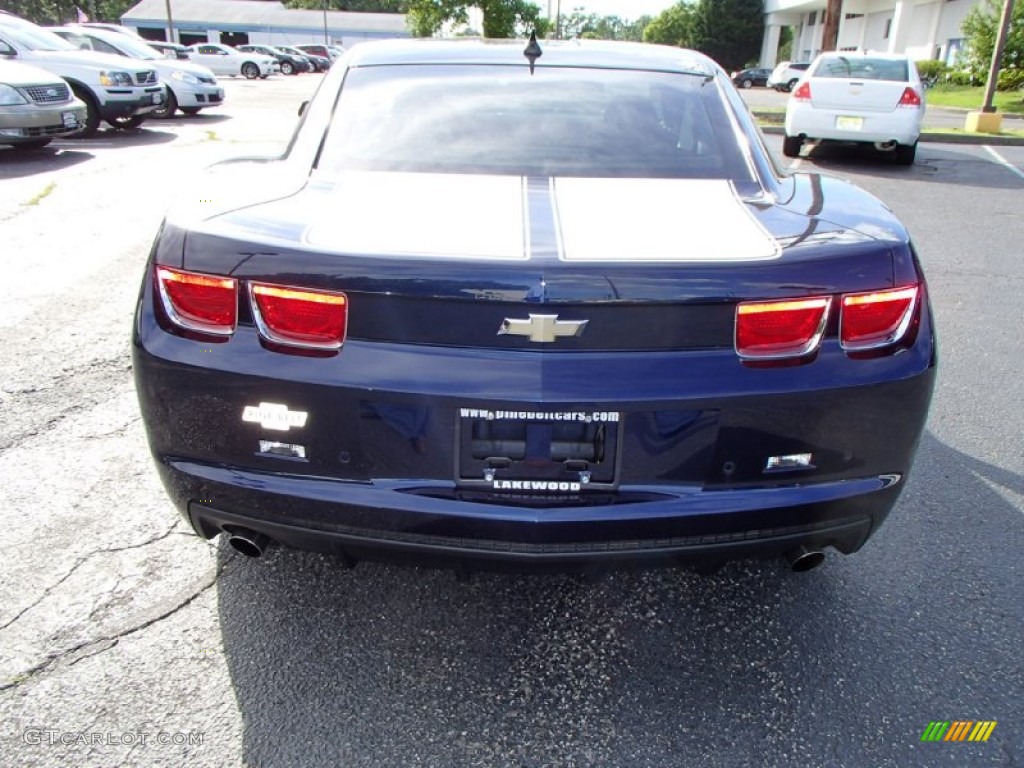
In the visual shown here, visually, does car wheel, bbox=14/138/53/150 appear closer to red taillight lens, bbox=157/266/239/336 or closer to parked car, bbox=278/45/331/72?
red taillight lens, bbox=157/266/239/336

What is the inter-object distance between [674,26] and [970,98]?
41.0 metres

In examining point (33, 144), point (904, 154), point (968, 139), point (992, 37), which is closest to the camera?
point (33, 144)

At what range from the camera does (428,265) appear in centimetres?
181

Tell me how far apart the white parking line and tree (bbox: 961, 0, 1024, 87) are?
15.6m

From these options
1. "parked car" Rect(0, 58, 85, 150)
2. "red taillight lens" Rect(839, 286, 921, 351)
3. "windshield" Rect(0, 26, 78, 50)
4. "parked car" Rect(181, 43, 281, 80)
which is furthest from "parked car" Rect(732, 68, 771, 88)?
"red taillight lens" Rect(839, 286, 921, 351)

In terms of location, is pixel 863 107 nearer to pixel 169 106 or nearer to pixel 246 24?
pixel 169 106

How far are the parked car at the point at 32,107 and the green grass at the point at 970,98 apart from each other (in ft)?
81.1

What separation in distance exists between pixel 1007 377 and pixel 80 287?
18.4 feet

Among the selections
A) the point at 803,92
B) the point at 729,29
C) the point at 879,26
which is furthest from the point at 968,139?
the point at 729,29

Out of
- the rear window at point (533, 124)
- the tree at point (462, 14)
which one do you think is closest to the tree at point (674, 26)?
the tree at point (462, 14)

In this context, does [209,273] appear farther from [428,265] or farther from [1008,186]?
[1008,186]

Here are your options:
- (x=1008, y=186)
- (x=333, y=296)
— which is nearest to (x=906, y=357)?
(x=333, y=296)

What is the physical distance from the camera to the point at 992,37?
88.3ft

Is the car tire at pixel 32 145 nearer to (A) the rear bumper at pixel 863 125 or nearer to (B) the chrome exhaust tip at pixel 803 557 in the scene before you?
(A) the rear bumper at pixel 863 125
